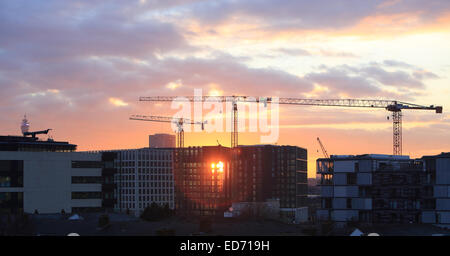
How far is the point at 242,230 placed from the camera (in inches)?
7470

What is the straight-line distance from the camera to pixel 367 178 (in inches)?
7116

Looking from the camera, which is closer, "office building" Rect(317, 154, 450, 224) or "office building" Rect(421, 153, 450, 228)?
"office building" Rect(421, 153, 450, 228)

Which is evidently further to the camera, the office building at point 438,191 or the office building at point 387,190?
the office building at point 387,190

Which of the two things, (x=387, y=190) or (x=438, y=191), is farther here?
(x=387, y=190)

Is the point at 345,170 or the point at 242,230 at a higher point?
the point at 345,170
